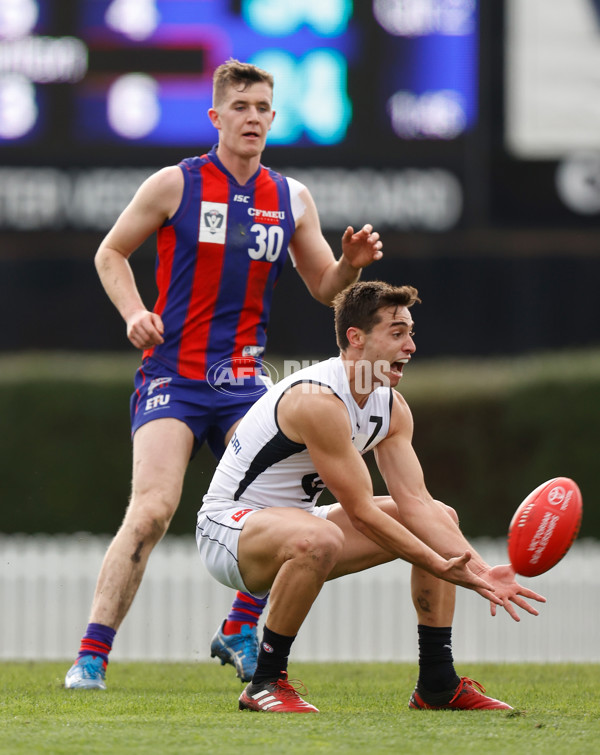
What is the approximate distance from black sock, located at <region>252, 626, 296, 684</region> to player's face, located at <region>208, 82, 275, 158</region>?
6.51ft

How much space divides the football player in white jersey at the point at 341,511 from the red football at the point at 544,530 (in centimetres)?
10

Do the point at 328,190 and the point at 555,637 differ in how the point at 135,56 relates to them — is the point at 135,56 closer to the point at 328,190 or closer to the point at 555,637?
the point at 328,190

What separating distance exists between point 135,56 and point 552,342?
4.48 m

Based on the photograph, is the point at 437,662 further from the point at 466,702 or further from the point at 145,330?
the point at 145,330

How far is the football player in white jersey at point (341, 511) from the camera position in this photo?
3.92m

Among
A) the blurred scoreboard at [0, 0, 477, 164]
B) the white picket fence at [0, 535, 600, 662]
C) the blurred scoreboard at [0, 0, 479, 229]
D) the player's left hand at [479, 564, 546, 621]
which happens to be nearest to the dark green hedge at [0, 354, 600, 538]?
the white picket fence at [0, 535, 600, 662]

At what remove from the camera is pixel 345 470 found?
395 cm

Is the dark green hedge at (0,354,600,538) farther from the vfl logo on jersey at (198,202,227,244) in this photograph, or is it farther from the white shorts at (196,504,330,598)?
the white shorts at (196,504,330,598)

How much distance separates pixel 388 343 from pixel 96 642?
1600 mm

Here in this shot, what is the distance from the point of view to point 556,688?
4.91m

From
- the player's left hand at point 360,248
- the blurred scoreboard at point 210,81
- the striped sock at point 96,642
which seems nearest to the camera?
the striped sock at point 96,642

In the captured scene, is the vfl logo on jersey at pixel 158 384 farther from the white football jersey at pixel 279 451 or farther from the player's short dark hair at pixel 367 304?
the player's short dark hair at pixel 367 304

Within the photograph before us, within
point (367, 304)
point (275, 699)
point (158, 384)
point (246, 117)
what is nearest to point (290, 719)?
point (275, 699)

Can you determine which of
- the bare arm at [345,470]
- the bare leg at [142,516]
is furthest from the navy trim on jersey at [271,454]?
the bare leg at [142,516]
